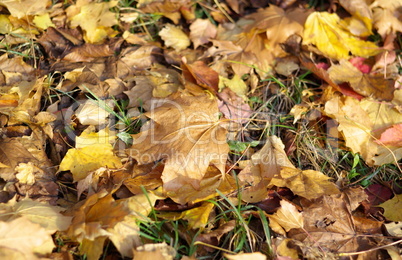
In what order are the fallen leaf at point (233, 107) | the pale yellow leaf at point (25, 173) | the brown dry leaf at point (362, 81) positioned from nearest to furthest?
the pale yellow leaf at point (25, 173)
the fallen leaf at point (233, 107)
the brown dry leaf at point (362, 81)

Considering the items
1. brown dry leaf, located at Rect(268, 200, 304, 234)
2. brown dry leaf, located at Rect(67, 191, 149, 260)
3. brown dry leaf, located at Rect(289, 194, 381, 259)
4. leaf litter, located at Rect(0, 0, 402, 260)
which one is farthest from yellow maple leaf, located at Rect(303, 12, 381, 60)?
brown dry leaf, located at Rect(67, 191, 149, 260)

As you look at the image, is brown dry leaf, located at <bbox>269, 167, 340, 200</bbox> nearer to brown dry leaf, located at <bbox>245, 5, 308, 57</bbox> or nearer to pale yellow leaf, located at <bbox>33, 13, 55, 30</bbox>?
brown dry leaf, located at <bbox>245, 5, 308, 57</bbox>

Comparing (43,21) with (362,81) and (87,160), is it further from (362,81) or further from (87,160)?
(362,81)

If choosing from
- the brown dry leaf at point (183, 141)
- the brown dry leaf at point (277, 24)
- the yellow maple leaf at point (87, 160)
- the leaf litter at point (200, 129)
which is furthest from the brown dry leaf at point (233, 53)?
the yellow maple leaf at point (87, 160)

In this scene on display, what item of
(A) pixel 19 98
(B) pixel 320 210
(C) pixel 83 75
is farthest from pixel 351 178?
(A) pixel 19 98

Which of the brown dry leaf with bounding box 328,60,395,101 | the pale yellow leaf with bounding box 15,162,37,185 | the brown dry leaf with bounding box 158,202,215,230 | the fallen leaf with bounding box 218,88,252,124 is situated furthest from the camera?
the brown dry leaf with bounding box 328,60,395,101

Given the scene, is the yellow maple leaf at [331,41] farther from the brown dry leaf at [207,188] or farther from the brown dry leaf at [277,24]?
the brown dry leaf at [207,188]

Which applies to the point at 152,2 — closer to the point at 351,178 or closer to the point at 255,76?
the point at 255,76
